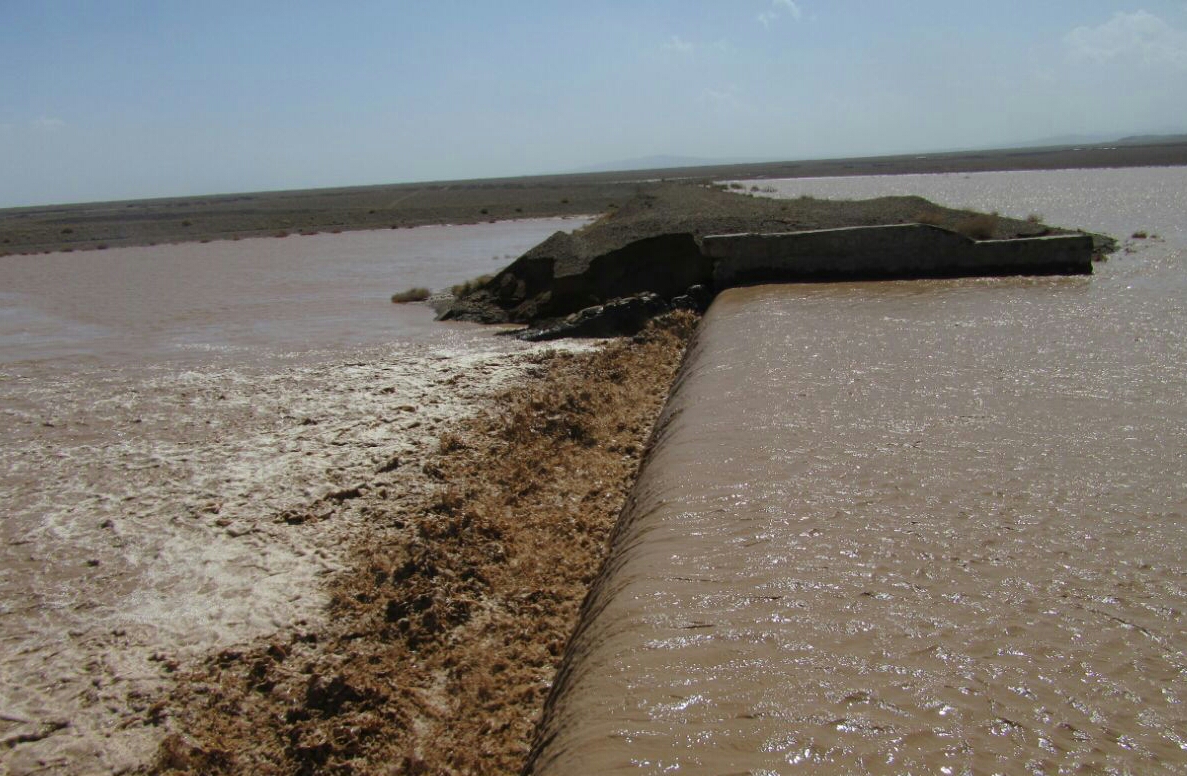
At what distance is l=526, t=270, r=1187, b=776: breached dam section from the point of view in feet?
10.4

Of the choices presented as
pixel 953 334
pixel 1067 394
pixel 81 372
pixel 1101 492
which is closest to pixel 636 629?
pixel 1101 492

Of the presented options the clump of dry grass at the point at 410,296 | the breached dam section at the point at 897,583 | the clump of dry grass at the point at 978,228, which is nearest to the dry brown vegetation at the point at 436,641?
the breached dam section at the point at 897,583

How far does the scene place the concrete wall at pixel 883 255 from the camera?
509 inches

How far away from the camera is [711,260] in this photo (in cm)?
1355

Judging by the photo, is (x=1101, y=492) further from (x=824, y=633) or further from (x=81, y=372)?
(x=81, y=372)

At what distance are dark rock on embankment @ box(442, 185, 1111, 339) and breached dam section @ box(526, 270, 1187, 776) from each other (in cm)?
517

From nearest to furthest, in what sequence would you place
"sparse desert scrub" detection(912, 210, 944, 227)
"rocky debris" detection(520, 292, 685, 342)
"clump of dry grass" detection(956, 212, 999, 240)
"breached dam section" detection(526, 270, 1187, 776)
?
"breached dam section" detection(526, 270, 1187, 776) → "rocky debris" detection(520, 292, 685, 342) → "clump of dry grass" detection(956, 212, 999, 240) → "sparse desert scrub" detection(912, 210, 944, 227)

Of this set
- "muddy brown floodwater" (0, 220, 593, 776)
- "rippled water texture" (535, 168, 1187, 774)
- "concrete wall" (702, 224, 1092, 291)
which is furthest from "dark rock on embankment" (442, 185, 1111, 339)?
"rippled water texture" (535, 168, 1187, 774)

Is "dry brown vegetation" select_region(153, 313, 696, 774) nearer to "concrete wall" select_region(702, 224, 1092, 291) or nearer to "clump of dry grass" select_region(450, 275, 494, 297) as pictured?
"concrete wall" select_region(702, 224, 1092, 291)

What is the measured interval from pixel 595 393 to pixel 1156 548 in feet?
18.2

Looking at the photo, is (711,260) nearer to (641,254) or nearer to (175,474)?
(641,254)

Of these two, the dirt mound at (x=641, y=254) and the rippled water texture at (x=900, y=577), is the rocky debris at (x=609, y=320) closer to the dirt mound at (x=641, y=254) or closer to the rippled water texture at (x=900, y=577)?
the dirt mound at (x=641, y=254)

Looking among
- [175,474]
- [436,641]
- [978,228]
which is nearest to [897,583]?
[436,641]

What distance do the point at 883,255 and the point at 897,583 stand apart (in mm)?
9914
